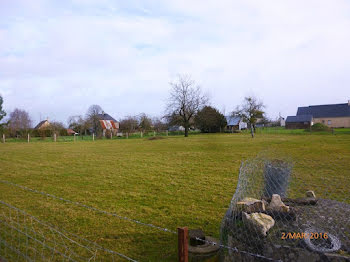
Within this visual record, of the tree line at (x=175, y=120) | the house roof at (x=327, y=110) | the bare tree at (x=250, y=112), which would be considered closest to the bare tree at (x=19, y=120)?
the tree line at (x=175, y=120)

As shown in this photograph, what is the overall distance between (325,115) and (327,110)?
1288 mm

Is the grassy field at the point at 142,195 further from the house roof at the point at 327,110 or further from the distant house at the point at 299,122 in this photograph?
the house roof at the point at 327,110

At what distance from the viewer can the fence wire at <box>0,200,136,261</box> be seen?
379 cm

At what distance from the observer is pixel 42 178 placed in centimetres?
926

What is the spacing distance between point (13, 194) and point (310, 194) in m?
7.01

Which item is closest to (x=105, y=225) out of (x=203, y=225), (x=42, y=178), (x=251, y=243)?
(x=203, y=225)

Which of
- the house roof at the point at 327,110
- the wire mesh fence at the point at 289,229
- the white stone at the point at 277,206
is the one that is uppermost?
the house roof at the point at 327,110

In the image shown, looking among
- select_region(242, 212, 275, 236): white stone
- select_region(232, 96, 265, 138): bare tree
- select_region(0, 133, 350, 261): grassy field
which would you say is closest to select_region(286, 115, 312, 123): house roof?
select_region(232, 96, 265, 138): bare tree

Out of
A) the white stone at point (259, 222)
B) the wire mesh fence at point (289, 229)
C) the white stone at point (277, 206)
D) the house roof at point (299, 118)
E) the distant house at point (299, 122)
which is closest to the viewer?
the wire mesh fence at point (289, 229)

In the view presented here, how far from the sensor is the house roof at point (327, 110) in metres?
54.1

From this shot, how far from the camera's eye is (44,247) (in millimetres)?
4102

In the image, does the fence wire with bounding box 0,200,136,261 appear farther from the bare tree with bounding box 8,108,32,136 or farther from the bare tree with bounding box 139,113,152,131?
the bare tree with bounding box 8,108,32,136

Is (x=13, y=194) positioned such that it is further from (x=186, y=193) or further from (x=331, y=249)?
(x=331, y=249)

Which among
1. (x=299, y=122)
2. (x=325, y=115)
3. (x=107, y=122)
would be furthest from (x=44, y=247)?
(x=325, y=115)
